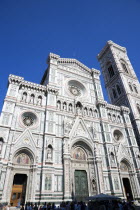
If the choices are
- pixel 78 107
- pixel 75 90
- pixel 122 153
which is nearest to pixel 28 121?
pixel 78 107

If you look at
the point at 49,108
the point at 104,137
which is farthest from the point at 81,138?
the point at 49,108

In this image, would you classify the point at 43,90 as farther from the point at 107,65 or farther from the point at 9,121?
the point at 107,65

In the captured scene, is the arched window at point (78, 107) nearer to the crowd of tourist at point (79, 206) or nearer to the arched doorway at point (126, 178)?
the arched doorway at point (126, 178)

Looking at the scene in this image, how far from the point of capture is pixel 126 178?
820 inches

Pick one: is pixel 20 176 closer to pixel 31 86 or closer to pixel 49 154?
pixel 49 154

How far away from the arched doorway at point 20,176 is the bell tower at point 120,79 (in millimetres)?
18508

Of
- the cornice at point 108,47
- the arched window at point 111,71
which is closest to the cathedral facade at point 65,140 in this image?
the arched window at point 111,71

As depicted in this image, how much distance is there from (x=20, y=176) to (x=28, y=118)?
21.3ft

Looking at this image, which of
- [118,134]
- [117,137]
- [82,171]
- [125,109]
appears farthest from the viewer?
[125,109]

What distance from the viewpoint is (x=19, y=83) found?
19.9m

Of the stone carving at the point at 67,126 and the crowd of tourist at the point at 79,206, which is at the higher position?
the stone carving at the point at 67,126

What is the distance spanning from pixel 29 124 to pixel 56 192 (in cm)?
793

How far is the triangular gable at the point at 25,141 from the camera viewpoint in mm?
15844

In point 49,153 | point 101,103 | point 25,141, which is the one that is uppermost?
point 101,103
